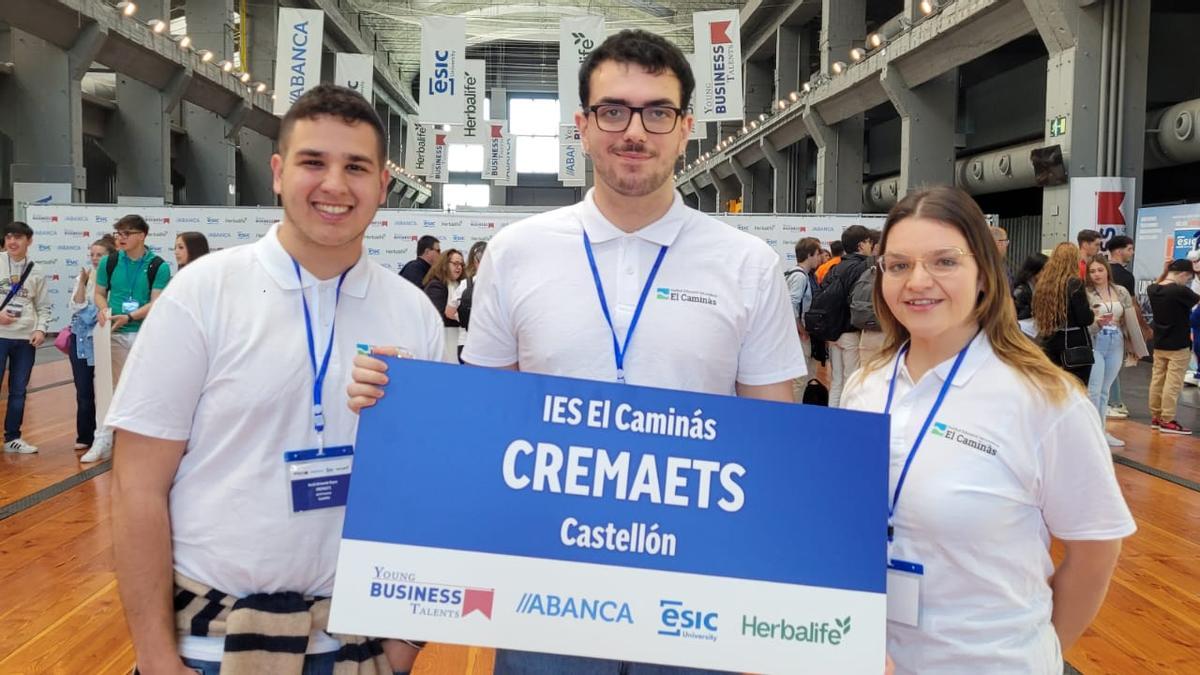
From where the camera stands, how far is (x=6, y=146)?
1848cm

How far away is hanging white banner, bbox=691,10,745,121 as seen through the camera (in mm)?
15023

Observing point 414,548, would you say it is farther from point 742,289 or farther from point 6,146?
point 6,146

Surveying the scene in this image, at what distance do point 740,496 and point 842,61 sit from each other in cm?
2109

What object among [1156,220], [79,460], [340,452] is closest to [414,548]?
[340,452]

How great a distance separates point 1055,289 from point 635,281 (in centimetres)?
575

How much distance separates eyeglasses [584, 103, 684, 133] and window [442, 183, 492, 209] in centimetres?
4646

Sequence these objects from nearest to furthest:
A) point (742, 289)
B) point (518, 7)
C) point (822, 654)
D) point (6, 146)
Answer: point (822, 654), point (742, 289), point (6, 146), point (518, 7)

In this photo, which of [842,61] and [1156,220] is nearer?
[1156,220]

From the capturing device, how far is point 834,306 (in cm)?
723

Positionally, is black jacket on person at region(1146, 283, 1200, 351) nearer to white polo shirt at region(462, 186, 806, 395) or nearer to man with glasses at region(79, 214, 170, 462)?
white polo shirt at region(462, 186, 806, 395)

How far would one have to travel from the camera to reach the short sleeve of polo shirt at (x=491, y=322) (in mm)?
1823

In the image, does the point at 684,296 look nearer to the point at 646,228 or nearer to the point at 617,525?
the point at 646,228

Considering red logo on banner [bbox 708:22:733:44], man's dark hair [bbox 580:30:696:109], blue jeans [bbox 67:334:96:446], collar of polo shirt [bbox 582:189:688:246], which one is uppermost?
red logo on banner [bbox 708:22:733:44]

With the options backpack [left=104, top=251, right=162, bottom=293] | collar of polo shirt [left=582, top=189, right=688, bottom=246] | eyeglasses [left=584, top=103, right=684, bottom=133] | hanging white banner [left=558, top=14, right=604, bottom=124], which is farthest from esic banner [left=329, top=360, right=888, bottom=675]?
hanging white banner [left=558, top=14, right=604, bottom=124]
